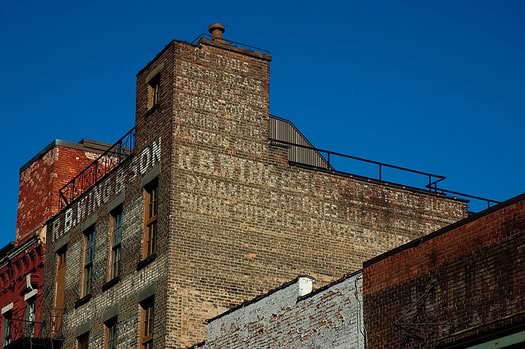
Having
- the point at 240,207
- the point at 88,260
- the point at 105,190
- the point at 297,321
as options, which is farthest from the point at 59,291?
the point at 297,321

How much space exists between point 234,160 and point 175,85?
271 cm

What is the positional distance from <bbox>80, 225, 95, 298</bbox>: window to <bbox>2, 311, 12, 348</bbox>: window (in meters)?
5.76

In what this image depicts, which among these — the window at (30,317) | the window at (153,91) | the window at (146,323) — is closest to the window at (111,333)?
the window at (146,323)

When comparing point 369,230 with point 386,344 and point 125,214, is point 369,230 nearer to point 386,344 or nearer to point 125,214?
point 125,214

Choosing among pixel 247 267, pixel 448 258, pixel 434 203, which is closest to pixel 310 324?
pixel 448 258

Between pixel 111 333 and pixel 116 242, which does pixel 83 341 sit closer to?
pixel 111 333

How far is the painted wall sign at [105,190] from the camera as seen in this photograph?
3525 centimetres

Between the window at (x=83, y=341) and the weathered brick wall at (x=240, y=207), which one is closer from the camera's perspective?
the weathered brick wall at (x=240, y=207)

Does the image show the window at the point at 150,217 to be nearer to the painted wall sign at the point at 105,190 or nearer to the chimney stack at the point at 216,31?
the painted wall sign at the point at 105,190

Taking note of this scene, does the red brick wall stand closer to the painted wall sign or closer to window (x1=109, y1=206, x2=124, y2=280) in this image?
the painted wall sign

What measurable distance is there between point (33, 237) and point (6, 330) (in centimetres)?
374

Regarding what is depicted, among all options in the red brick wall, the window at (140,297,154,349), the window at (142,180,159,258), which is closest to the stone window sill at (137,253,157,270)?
the window at (142,180,159,258)

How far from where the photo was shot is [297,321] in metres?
25.7

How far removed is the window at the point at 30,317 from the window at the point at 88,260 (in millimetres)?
3177
